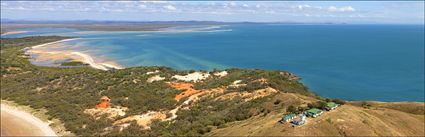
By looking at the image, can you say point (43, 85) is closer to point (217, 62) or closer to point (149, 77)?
point (149, 77)

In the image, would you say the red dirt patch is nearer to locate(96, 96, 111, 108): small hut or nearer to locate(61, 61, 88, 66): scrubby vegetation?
locate(96, 96, 111, 108): small hut

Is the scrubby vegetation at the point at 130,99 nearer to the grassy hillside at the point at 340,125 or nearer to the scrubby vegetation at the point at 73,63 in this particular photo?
the grassy hillside at the point at 340,125

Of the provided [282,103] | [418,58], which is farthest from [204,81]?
[418,58]

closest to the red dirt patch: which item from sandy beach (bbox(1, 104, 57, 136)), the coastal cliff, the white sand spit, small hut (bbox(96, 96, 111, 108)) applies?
the coastal cliff

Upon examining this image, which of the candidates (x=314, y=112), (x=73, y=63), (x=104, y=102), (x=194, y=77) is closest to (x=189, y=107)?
(x=104, y=102)

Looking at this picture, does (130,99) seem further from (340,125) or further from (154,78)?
(340,125)

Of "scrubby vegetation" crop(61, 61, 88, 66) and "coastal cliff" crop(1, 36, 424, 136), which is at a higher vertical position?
"scrubby vegetation" crop(61, 61, 88, 66)
